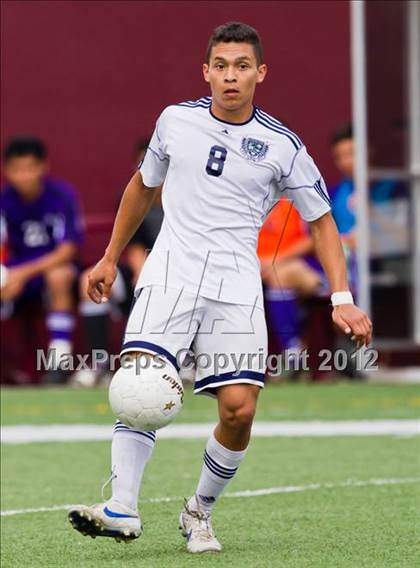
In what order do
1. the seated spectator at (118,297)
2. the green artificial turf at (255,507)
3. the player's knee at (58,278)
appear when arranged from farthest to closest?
the player's knee at (58,278) → the seated spectator at (118,297) → the green artificial turf at (255,507)

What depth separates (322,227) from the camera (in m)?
5.80

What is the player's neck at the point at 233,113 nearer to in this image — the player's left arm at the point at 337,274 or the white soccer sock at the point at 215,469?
the player's left arm at the point at 337,274

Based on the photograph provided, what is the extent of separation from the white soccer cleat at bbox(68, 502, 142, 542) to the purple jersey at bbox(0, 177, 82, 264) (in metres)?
7.59

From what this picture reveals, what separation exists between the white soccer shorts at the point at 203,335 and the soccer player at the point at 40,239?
7.29m

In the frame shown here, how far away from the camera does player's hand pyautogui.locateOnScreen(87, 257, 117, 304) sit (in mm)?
5816

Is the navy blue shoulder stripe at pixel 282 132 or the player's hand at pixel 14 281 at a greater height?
Result: the navy blue shoulder stripe at pixel 282 132

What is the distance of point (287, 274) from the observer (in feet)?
43.0

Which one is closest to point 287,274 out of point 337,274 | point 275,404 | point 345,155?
point 345,155

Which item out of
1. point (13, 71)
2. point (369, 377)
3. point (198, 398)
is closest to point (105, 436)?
point (198, 398)

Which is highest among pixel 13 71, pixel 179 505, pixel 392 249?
pixel 13 71

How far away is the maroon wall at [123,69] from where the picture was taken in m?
13.8

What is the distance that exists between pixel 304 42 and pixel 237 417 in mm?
8785

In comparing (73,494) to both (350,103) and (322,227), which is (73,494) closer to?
(322,227)

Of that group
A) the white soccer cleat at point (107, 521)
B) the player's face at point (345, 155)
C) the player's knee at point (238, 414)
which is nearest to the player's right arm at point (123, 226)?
the player's knee at point (238, 414)
